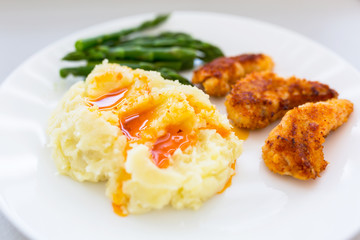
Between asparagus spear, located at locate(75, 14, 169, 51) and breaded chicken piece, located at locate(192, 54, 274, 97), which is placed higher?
asparagus spear, located at locate(75, 14, 169, 51)

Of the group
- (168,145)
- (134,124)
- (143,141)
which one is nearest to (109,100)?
(134,124)

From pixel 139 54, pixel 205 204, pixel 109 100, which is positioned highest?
pixel 109 100

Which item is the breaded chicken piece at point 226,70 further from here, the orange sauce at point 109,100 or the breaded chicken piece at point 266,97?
the orange sauce at point 109,100

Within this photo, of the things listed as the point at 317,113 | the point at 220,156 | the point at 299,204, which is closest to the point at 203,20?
the point at 317,113

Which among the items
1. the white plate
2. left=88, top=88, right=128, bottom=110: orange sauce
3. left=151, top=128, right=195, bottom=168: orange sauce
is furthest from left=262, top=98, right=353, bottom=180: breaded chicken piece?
left=88, top=88, right=128, bottom=110: orange sauce

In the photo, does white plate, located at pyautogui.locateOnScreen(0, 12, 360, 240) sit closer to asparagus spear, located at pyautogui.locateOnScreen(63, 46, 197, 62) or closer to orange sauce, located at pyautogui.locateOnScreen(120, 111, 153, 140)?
orange sauce, located at pyautogui.locateOnScreen(120, 111, 153, 140)

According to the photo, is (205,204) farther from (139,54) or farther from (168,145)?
(139,54)

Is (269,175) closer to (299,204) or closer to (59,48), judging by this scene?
(299,204)

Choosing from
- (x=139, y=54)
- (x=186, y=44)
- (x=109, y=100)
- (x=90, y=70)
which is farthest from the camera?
(x=186, y=44)
